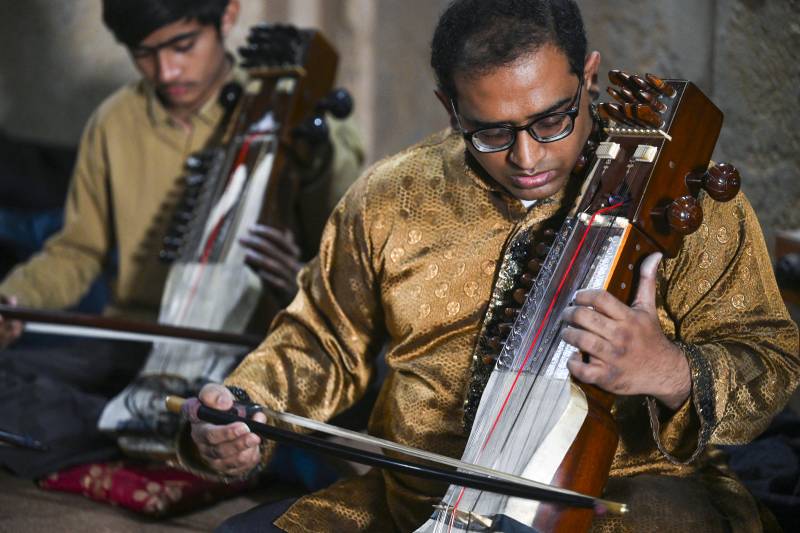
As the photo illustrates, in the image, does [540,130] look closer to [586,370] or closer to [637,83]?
[637,83]

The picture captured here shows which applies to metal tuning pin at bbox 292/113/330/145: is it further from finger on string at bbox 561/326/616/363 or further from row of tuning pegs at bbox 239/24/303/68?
finger on string at bbox 561/326/616/363

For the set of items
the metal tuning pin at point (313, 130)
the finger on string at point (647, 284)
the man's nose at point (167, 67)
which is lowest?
the metal tuning pin at point (313, 130)

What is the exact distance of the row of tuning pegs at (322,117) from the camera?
104 inches

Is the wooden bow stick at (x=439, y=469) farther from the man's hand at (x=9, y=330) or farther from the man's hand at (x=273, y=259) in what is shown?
the man's hand at (x=9, y=330)

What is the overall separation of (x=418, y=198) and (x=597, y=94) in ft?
1.16

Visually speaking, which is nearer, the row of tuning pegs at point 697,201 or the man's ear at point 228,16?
the row of tuning pegs at point 697,201

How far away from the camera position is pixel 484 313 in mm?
1751

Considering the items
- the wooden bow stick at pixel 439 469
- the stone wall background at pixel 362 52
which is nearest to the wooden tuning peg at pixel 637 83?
the wooden bow stick at pixel 439 469

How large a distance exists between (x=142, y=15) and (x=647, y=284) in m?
1.76

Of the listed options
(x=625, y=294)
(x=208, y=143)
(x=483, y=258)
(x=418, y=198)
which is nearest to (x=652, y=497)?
(x=625, y=294)

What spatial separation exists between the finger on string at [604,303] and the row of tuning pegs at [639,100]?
0.28 m

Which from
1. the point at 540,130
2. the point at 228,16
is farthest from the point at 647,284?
the point at 228,16

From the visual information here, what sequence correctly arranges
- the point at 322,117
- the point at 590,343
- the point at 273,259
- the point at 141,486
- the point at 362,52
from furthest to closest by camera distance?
the point at 362,52
the point at 322,117
the point at 273,259
the point at 141,486
the point at 590,343

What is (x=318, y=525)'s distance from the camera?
1718mm
